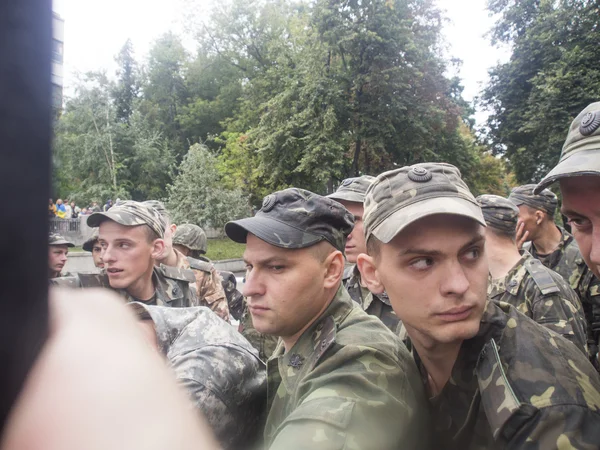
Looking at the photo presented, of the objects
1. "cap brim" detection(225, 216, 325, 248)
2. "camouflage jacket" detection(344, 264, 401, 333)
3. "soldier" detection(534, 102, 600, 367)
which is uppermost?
"soldier" detection(534, 102, 600, 367)

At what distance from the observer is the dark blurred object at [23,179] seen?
50cm

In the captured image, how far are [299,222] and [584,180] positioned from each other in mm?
1217

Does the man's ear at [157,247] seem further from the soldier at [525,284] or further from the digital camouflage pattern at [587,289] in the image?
the digital camouflage pattern at [587,289]

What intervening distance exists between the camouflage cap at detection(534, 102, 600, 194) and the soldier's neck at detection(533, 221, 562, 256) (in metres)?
3.38

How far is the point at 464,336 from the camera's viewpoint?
1632mm

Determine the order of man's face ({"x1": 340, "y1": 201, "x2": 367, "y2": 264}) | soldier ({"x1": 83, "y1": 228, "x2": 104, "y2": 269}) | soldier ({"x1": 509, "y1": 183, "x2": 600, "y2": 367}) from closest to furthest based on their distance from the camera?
man's face ({"x1": 340, "y1": 201, "x2": 367, "y2": 264})
soldier ({"x1": 509, "y1": 183, "x2": 600, "y2": 367})
soldier ({"x1": 83, "y1": 228, "x2": 104, "y2": 269})

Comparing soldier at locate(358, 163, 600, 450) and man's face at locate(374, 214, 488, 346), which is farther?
man's face at locate(374, 214, 488, 346)

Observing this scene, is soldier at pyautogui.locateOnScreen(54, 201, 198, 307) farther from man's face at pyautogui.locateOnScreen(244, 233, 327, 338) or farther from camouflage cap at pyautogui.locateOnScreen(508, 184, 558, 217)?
camouflage cap at pyautogui.locateOnScreen(508, 184, 558, 217)

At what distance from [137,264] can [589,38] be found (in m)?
20.4

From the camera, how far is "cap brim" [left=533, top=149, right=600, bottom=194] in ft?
5.62

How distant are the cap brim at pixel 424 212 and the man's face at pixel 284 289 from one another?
20.6 inches

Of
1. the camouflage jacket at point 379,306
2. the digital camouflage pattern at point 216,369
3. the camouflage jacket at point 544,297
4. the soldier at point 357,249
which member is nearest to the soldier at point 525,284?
the camouflage jacket at point 544,297

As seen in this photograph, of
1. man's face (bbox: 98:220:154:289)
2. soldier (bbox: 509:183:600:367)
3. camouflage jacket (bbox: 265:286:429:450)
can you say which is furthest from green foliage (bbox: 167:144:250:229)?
camouflage jacket (bbox: 265:286:429:450)

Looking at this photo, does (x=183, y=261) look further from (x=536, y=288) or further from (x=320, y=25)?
(x=320, y=25)
